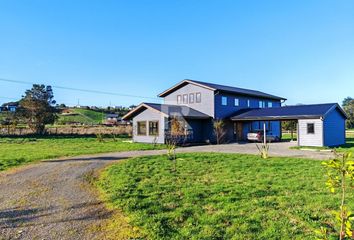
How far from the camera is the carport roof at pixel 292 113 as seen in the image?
911 inches

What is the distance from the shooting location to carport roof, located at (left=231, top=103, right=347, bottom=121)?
23141mm

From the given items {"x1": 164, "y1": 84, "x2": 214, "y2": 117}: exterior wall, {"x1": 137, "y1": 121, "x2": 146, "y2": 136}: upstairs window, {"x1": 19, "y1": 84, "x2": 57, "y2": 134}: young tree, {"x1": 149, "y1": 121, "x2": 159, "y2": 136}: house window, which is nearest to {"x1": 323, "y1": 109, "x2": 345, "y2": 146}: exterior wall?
{"x1": 164, "y1": 84, "x2": 214, "y2": 117}: exterior wall

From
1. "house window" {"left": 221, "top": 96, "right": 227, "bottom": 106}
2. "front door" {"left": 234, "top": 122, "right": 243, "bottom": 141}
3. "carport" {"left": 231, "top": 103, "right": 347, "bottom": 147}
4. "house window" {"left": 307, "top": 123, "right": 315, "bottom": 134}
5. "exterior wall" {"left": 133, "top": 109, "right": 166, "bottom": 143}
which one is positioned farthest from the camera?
"front door" {"left": 234, "top": 122, "right": 243, "bottom": 141}

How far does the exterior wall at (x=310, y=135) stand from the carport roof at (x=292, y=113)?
501 mm

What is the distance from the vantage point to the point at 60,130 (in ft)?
128

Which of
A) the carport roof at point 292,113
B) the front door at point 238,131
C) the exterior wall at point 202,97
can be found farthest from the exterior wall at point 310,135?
the exterior wall at point 202,97

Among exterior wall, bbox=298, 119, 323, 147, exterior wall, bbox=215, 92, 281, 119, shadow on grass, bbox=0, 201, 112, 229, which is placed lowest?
shadow on grass, bbox=0, 201, 112, 229

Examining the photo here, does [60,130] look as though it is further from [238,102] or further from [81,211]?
[81,211]

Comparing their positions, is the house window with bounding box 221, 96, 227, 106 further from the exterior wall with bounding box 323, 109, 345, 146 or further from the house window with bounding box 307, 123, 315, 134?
the exterior wall with bounding box 323, 109, 345, 146

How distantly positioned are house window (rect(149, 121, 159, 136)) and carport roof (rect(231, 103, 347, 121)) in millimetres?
7886

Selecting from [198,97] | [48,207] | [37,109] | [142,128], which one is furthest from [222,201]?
[37,109]

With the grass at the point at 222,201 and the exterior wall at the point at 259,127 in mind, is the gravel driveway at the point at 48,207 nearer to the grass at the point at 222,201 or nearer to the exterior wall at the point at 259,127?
the grass at the point at 222,201

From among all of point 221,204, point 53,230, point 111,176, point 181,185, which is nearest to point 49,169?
point 111,176

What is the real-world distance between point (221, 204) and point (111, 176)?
15.0 feet
